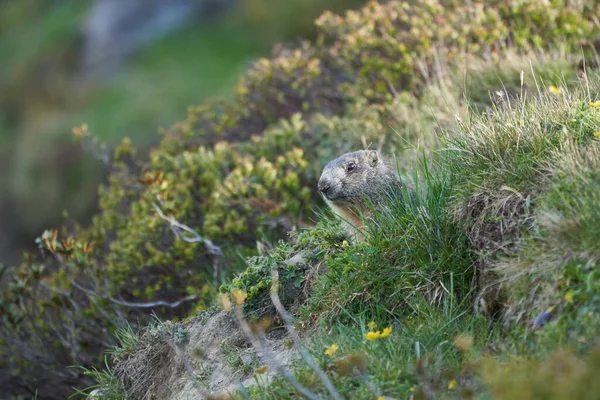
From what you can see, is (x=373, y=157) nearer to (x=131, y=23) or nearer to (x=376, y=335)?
(x=376, y=335)

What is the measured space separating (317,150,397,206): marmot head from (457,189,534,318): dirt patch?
3.56 feet

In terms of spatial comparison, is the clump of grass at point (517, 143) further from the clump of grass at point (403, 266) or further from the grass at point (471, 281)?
the clump of grass at point (403, 266)

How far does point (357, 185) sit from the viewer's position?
5617mm

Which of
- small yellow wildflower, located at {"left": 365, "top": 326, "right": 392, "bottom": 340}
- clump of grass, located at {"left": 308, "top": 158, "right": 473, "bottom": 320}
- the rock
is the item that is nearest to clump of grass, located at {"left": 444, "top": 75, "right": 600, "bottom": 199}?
clump of grass, located at {"left": 308, "top": 158, "right": 473, "bottom": 320}

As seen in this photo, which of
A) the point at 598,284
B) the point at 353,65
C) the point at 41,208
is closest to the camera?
the point at 598,284

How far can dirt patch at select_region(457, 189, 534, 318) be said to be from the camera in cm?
433

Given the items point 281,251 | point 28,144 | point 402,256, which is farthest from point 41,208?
point 402,256

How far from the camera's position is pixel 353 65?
9.34 m

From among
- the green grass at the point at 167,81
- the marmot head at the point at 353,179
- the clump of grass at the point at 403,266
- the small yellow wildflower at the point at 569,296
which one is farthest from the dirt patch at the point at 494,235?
the green grass at the point at 167,81

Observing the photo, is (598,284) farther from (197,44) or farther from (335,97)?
(197,44)

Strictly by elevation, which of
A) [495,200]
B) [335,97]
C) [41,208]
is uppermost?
[495,200]

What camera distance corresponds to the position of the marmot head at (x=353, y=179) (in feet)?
18.4

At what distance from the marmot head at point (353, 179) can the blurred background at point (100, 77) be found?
8678mm

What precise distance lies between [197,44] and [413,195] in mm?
15673
